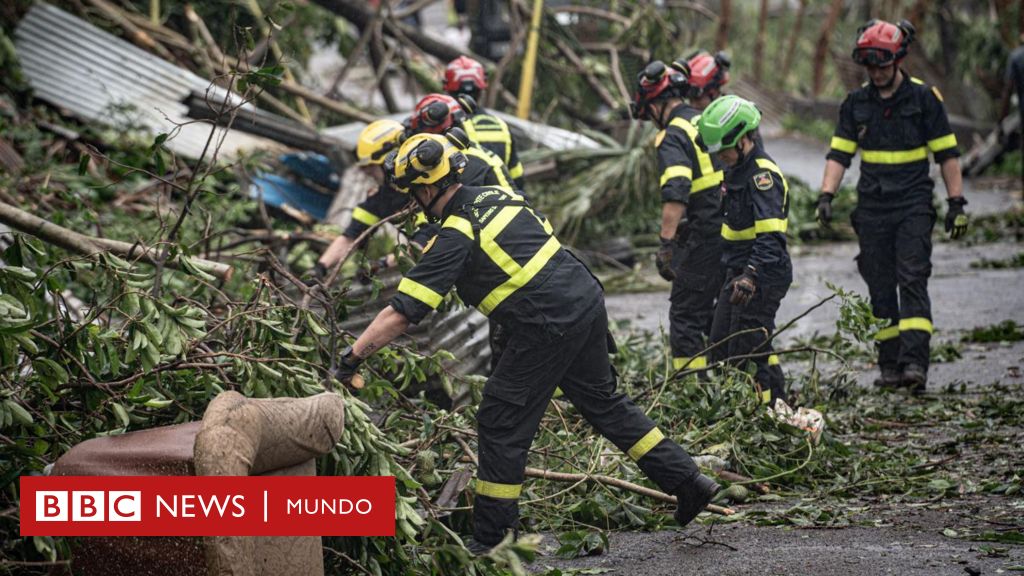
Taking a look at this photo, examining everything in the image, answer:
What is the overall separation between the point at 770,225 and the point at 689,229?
31.2 inches

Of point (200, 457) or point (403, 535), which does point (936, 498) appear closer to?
point (403, 535)

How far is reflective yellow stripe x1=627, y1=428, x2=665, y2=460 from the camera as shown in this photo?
4762 mm

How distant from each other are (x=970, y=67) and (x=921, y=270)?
11.5 metres

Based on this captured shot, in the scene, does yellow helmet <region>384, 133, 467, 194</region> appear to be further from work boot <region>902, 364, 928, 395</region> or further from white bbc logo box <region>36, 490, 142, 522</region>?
work boot <region>902, 364, 928, 395</region>

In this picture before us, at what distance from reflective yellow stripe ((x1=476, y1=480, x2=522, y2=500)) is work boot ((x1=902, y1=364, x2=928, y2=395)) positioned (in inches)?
122

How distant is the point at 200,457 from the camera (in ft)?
10.8

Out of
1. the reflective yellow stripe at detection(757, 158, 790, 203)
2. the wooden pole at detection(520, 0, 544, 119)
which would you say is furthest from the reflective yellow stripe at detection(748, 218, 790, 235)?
the wooden pole at detection(520, 0, 544, 119)

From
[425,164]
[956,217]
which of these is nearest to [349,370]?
[425,164]

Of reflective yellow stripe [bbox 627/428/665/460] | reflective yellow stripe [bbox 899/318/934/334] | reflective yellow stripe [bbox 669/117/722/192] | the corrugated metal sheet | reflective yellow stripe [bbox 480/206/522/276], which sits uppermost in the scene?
the corrugated metal sheet

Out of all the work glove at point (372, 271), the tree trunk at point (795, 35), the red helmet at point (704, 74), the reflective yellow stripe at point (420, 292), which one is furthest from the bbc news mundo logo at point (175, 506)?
the tree trunk at point (795, 35)

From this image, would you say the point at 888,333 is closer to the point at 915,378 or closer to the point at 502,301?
the point at 915,378

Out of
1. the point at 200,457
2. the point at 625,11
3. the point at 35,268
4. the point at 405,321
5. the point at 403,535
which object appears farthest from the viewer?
the point at 625,11

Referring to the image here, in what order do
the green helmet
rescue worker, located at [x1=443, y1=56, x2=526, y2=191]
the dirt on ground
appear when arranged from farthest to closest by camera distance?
rescue worker, located at [x1=443, y1=56, x2=526, y2=191]
the green helmet
the dirt on ground

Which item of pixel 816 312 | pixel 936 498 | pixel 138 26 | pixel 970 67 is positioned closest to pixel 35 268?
pixel 936 498
